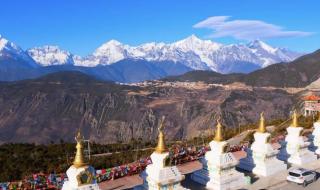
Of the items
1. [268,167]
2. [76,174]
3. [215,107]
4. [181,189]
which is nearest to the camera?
[76,174]

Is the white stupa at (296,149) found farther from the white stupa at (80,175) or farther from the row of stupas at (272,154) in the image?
the white stupa at (80,175)

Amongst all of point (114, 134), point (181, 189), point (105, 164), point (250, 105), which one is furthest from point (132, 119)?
point (181, 189)

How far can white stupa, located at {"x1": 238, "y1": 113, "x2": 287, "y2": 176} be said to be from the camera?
2205 centimetres

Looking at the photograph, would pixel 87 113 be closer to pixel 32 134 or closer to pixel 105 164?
pixel 32 134

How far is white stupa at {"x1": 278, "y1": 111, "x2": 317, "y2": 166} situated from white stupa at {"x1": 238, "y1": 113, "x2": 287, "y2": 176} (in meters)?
2.10

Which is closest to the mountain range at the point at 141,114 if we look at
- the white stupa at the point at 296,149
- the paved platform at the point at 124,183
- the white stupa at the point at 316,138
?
the white stupa at the point at 316,138

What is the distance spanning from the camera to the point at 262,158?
22203 mm

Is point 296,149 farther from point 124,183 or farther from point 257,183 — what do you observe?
point 124,183

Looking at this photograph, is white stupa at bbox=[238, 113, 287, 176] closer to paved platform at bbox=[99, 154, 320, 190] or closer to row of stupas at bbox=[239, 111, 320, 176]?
row of stupas at bbox=[239, 111, 320, 176]

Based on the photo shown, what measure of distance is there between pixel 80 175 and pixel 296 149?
15.0 m

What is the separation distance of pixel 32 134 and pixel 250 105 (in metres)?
91.7

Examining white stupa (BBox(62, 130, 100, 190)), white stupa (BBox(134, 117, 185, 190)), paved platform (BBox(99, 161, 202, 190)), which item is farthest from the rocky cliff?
white stupa (BBox(62, 130, 100, 190))

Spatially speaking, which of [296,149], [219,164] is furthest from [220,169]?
[296,149]

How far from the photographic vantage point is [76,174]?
14.8 meters
